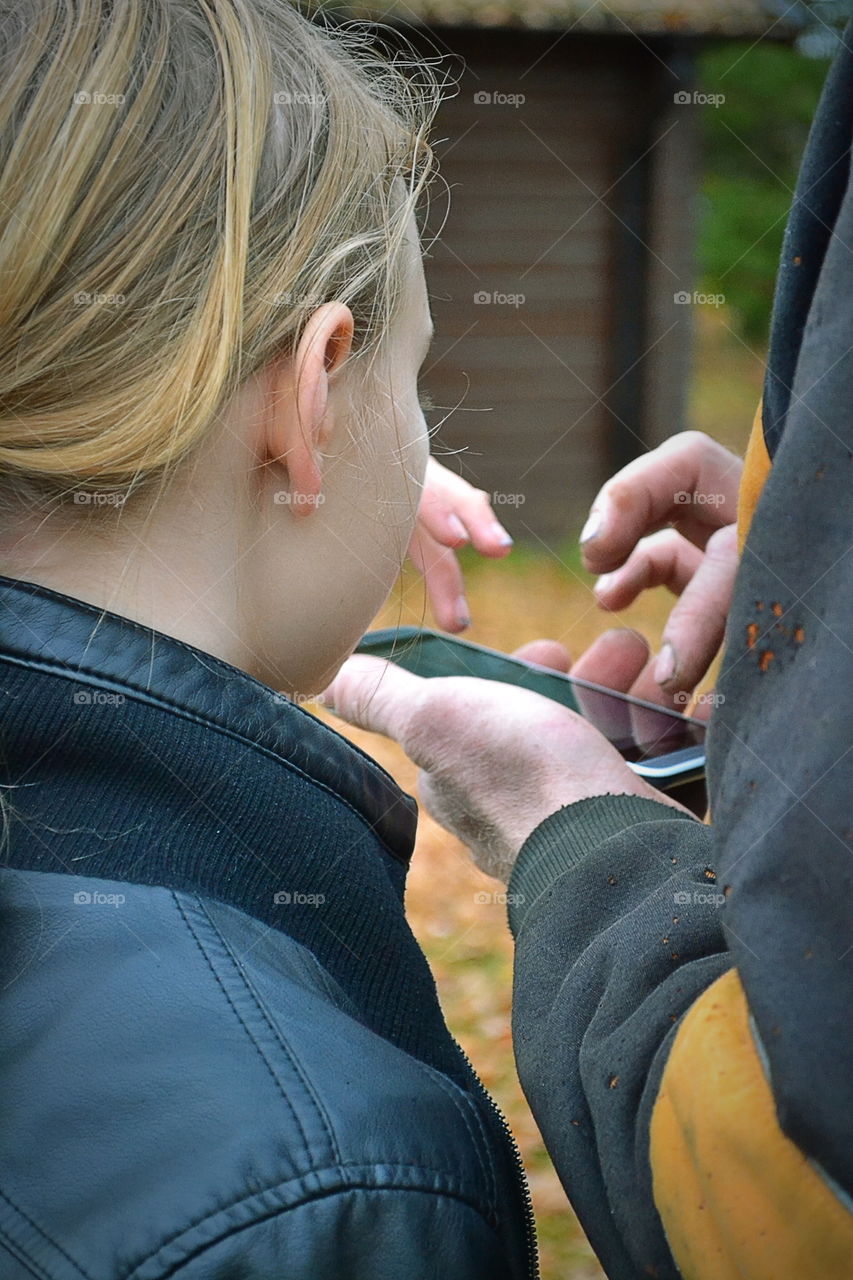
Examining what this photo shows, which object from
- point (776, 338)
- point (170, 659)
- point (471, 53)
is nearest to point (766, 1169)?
point (776, 338)

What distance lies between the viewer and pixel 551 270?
8.09 m

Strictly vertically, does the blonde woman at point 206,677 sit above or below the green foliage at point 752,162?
above

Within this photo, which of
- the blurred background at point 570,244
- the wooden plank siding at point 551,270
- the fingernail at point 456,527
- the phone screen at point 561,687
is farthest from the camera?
the wooden plank siding at point 551,270

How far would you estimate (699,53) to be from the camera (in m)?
7.39

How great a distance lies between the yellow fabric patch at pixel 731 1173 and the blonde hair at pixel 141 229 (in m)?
0.58

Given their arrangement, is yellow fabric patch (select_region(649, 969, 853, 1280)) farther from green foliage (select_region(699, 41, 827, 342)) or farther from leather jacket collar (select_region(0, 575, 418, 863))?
green foliage (select_region(699, 41, 827, 342))

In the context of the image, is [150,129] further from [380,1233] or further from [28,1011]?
[380,1233]

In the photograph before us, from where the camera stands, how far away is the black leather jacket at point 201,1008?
2.22 feet

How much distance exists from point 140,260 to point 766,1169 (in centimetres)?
72

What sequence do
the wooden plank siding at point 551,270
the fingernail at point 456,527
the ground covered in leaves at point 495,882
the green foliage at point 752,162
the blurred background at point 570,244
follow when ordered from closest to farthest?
the fingernail at point 456,527, the ground covered in leaves at point 495,882, the blurred background at point 570,244, the wooden plank siding at point 551,270, the green foliage at point 752,162

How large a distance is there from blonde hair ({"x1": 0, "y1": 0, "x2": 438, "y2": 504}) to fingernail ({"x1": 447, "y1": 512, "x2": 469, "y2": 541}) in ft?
2.27

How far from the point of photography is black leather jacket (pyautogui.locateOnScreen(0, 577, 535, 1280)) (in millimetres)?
677

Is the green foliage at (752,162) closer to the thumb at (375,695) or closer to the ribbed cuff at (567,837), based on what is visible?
the thumb at (375,695)

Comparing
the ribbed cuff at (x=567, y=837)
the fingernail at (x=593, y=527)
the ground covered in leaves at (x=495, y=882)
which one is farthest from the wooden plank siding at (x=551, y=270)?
the ribbed cuff at (x=567, y=837)
